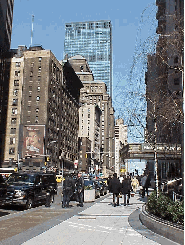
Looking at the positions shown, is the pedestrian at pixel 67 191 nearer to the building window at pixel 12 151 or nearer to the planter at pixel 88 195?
the planter at pixel 88 195

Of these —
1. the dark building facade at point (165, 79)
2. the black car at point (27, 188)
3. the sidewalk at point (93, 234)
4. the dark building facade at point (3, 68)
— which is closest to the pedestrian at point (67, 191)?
the black car at point (27, 188)

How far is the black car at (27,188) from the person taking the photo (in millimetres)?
17656

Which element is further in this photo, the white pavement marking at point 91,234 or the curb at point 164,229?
the white pavement marking at point 91,234

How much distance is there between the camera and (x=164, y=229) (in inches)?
356

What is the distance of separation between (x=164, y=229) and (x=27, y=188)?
1096cm

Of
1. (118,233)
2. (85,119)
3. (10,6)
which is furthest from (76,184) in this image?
(85,119)

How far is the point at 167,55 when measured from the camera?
11.7 meters

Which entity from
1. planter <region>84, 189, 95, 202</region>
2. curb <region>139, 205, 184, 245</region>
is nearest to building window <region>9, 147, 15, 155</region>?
planter <region>84, 189, 95, 202</region>

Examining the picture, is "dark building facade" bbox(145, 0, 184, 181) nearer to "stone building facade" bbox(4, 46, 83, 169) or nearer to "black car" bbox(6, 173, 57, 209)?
"black car" bbox(6, 173, 57, 209)

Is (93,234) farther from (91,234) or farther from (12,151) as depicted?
(12,151)

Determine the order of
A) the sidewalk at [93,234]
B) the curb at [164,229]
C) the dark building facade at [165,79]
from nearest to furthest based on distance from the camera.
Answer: the curb at [164,229], the sidewalk at [93,234], the dark building facade at [165,79]

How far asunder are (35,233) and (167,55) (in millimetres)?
7675

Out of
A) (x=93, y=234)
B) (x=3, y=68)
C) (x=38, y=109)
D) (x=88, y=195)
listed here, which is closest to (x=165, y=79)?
(x=93, y=234)

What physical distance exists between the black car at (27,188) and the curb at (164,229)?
873 cm
